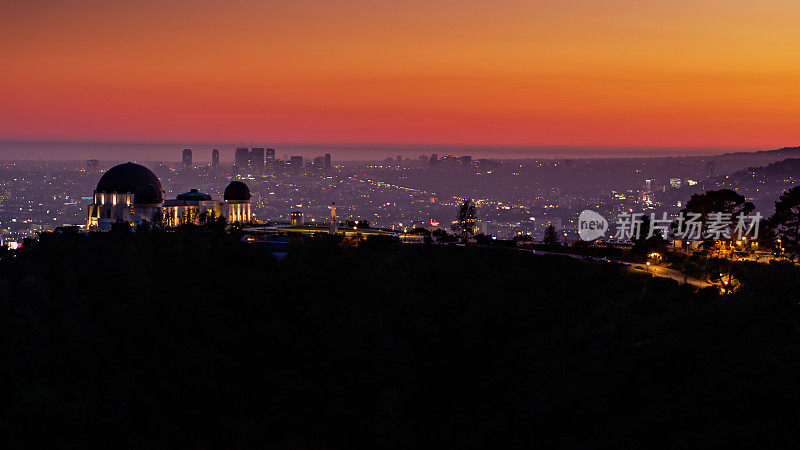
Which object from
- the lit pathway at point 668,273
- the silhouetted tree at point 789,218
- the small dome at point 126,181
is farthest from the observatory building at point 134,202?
the silhouetted tree at point 789,218

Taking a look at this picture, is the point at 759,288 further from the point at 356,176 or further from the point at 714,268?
the point at 356,176

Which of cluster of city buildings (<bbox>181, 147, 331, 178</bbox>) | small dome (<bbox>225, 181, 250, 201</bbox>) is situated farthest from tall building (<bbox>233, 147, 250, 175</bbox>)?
small dome (<bbox>225, 181, 250, 201</bbox>)

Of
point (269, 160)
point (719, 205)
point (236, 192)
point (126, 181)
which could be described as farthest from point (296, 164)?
point (719, 205)

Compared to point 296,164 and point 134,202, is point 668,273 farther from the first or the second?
point 296,164

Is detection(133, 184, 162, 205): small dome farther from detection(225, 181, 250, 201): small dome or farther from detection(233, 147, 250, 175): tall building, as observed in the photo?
detection(233, 147, 250, 175): tall building

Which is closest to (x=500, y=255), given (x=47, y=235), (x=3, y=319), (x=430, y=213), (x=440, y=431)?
(x=440, y=431)

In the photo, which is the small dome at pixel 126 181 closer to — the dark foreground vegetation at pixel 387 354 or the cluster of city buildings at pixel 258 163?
the dark foreground vegetation at pixel 387 354
